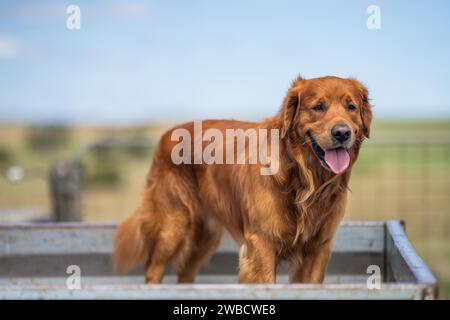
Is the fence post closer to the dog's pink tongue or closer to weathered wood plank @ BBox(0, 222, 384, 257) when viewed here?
weathered wood plank @ BBox(0, 222, 384, 257)

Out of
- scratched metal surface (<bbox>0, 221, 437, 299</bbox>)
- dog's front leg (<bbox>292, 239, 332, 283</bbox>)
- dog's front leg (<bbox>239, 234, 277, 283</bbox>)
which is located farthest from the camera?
scratched metal surface (<bbox>0, 221, 437, 299</bbox>)

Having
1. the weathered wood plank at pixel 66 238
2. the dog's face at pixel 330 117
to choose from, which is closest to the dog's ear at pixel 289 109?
the dog's face at pixel 330 117

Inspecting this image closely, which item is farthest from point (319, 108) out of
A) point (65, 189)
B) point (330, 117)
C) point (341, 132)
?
point (65, 189)

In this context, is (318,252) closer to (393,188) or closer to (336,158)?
→ (336,158)

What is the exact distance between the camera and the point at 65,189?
23.1 ft

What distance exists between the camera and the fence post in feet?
23.0

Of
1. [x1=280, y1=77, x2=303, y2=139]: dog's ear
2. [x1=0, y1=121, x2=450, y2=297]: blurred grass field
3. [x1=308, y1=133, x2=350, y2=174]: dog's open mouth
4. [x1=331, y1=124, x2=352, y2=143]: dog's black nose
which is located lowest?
[x1=0, y1=121, x2=450, y2=297]: blurred grass field

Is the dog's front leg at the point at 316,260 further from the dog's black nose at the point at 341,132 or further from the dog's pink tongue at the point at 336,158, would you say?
the dog's black nose at the point at 341,132

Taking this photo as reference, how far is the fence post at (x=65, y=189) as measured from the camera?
276 inches

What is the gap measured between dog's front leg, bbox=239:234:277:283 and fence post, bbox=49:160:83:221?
3548 millimetres

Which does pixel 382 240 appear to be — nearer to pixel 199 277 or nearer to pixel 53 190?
pixel 199 277

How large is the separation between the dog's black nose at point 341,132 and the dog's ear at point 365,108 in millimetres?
342

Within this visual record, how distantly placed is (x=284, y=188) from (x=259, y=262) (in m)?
0.43

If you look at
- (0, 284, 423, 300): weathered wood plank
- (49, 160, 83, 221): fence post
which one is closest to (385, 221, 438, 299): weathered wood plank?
(0, 284, 423, 300): weathered wood plank
